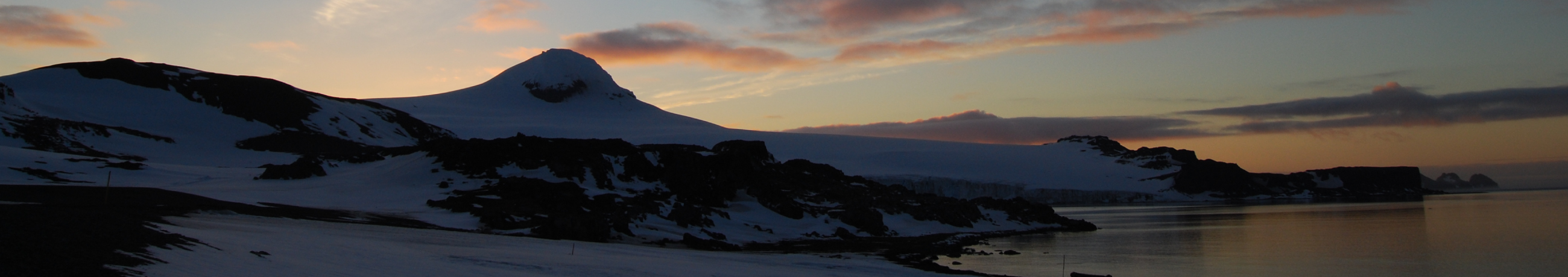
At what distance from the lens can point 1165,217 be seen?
3588 inches

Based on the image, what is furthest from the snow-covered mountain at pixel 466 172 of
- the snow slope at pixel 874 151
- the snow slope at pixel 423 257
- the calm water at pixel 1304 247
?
the calm water at pixel 1304 247

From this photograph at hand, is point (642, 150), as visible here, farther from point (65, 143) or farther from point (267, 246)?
point (65, 143)

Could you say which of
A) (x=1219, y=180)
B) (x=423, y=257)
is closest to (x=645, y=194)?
(x=423, y=257)

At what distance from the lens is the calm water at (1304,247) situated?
3878 centimetres

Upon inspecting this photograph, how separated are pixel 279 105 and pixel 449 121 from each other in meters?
40.0

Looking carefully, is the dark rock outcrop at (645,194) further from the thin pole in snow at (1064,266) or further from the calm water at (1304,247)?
the thin pole in snow at (1064,266)

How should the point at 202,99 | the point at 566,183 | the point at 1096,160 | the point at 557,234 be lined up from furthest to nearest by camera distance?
the point at 1096,160 → the point at 202,99 → the point at 566,183 → the point at 557,234

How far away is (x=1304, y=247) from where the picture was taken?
50.1 metres

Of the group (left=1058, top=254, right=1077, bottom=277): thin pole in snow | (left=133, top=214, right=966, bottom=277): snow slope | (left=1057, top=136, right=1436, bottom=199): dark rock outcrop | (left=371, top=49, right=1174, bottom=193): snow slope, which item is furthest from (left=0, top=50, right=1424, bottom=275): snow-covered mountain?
(left=1057, top=136, right=1436, bottom=199): dark rock outcrop

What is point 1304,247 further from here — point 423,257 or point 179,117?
point 179,117

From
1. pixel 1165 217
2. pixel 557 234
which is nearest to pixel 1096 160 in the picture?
pixel 1165 217

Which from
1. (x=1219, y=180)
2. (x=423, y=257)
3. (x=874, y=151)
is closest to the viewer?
(x=423, y=257)

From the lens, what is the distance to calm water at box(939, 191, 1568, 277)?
127 feet

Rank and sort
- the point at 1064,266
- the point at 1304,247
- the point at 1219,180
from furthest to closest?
the point at 1219,180
the point at 1304,247
the point at 1064,266
